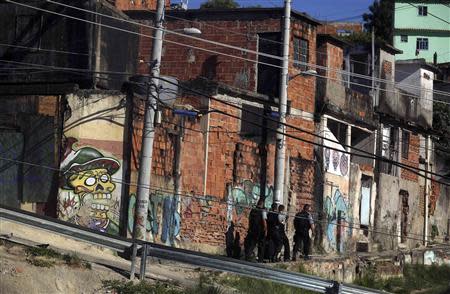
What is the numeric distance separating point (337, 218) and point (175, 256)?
19688mm

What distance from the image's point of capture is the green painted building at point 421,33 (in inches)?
2849

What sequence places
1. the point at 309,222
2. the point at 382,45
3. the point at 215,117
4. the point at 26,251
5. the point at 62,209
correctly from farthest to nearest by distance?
the point at 382,45 → the point at 215,117 → the point at 309,222 → the point at 62,209 → the point at 26,251

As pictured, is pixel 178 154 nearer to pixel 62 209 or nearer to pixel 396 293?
pixel 62 209

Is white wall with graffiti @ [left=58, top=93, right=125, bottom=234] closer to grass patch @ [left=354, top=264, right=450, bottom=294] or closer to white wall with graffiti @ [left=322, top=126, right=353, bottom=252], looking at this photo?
grass patch @ [left=354, top=264, right=450, bottom=294]

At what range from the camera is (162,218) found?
73.7ft

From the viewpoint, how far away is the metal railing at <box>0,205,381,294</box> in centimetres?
1198

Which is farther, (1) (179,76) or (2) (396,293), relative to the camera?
(1) (179,76)

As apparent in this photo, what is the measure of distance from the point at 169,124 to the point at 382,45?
56.9 feet

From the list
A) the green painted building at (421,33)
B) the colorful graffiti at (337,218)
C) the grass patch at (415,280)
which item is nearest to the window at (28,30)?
the grass patch at (415,280)

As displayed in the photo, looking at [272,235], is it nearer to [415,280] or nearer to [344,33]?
[415,280]

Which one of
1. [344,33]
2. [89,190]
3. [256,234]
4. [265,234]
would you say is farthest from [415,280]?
[344,33]

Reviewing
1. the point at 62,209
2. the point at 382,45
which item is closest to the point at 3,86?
the point at 62,209

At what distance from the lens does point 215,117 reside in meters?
24.8

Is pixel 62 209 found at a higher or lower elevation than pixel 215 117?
lower
